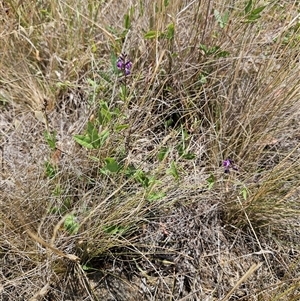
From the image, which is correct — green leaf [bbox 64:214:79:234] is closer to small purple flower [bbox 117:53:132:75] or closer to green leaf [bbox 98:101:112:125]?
green leaf [bbox 98:101:112:125]

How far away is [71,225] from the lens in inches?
41.0

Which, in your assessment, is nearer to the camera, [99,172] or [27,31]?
[99,172]

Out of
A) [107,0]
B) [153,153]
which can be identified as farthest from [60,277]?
[107,0]

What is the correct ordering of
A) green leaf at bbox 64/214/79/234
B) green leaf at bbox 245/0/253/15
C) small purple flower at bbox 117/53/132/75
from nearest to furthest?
green leaf at bbox 64/214/79/234
small purple flower at bbox 117/53/132/75
green leaf at bbox 245/0/253/15

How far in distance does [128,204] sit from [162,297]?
26 cm

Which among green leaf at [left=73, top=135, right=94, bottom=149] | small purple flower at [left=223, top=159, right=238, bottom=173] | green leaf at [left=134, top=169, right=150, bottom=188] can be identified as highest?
green leaf at [left=73, top=135, right=94, bottom=149]

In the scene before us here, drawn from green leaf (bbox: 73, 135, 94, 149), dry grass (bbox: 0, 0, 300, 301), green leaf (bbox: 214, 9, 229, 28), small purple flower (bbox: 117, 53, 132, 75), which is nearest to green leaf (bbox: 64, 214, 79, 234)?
dry grass (bbox: 0, 0, 300, 301)

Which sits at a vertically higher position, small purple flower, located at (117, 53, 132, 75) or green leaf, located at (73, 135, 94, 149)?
Answer: small purple flower, located at (117, 53, 132, 75)

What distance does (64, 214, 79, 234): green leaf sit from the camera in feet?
3.36

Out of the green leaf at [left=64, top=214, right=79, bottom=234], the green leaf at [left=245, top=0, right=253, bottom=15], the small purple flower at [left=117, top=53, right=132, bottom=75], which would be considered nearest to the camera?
the green leaf at [left=64, top=214, right=79, bottom=234]

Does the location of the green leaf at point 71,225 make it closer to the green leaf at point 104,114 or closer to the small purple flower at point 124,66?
the green leaf at point 104,114

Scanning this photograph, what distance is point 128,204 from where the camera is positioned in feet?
3.60

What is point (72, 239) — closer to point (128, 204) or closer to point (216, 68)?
point (128, 204)

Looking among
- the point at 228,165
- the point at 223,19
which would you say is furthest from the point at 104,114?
the point at 223,19
